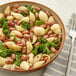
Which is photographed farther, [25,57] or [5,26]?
[5,26]

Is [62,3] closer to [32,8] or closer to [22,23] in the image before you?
[32,8]

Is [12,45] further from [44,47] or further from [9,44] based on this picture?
[44,47]

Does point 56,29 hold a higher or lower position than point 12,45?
higher

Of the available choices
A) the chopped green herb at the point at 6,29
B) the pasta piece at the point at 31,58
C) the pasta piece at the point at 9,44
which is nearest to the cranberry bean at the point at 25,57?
the pasta piece at the point at 31,58

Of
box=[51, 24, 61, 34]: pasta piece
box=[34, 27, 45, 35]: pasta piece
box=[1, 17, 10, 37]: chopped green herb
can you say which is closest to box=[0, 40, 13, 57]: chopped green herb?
box=[1, 17, 10, 37]: chopped green herb

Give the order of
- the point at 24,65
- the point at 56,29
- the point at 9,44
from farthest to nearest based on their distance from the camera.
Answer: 1. the point at 56,29
2. the point at 9,44
3. the point at 24,65

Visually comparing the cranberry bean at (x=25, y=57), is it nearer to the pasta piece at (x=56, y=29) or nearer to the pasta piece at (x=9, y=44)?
the pasta piece at (x=9, y=44)

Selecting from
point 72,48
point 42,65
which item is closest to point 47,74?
point 42,65

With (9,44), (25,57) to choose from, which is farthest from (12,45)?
(25,57)

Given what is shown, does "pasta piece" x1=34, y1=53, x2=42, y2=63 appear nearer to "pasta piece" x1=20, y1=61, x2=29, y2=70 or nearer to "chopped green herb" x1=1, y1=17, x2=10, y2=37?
"pasta piece" x1=20, y1=61, x2=29, y2=70

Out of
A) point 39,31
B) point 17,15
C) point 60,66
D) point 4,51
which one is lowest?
point 60,66

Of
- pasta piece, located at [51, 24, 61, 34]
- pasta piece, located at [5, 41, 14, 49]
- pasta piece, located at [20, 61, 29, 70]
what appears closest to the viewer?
pasta piece, located at [20, 61, 29, 70]
